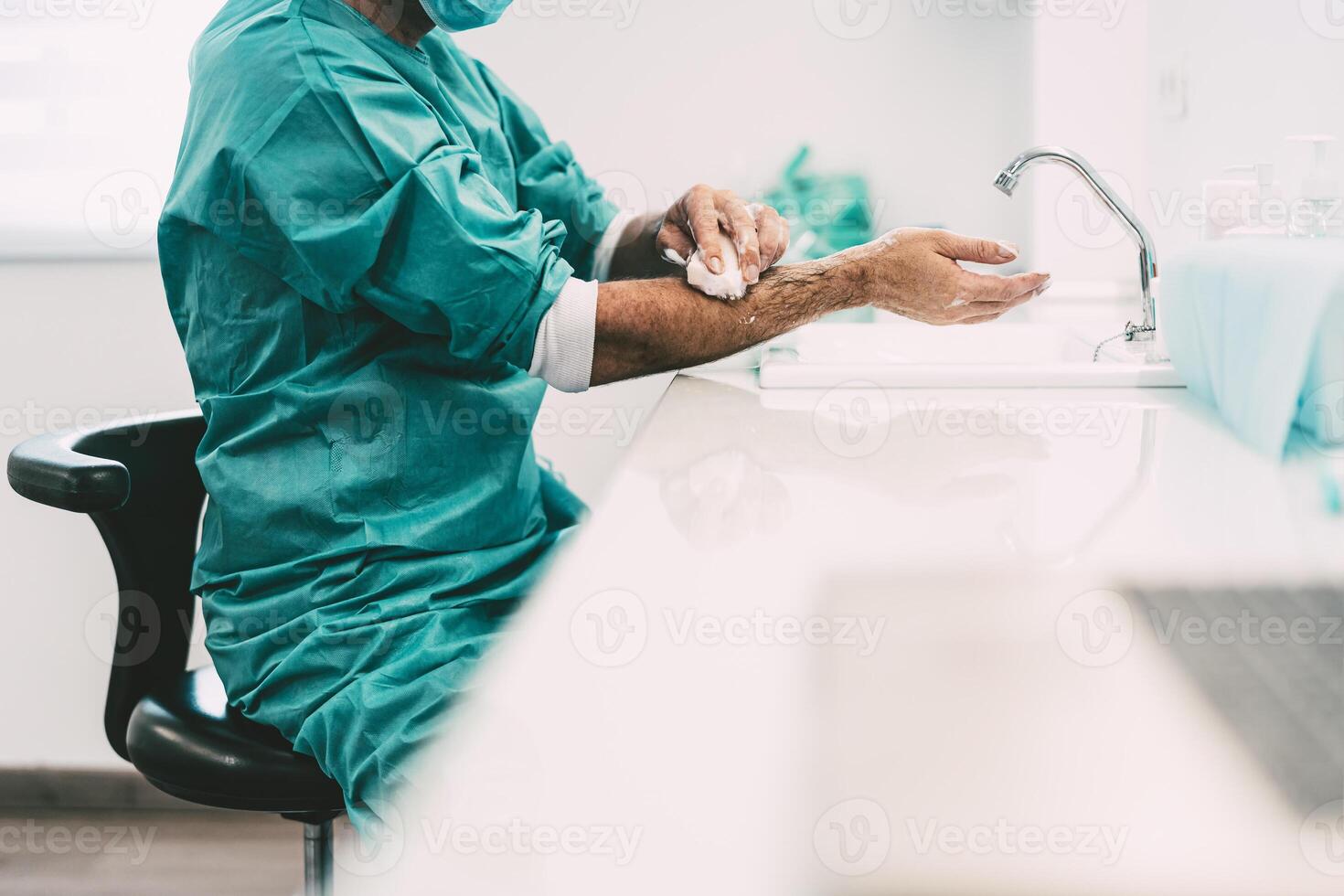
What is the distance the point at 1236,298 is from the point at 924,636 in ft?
2.10

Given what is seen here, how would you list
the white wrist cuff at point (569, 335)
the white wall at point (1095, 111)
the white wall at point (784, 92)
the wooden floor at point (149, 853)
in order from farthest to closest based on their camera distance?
the white wall at point (784, 92), the white wall at point (1095, 111), the wooden floor at point (149, 853), the white wrist cuff at point (569, 335)

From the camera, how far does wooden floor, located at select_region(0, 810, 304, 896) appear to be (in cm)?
180

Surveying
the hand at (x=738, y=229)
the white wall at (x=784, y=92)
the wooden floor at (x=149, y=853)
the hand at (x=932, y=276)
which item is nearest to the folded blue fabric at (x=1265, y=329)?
the hand at (x=932, y=276)

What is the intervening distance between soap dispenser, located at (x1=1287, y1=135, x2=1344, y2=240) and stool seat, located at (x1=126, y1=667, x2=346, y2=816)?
4.00ft

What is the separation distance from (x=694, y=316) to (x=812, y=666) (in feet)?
1.92

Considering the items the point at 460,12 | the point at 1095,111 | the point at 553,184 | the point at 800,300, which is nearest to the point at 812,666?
the point at 800,300

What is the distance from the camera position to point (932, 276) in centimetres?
108

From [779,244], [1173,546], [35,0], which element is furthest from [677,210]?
[35,0]

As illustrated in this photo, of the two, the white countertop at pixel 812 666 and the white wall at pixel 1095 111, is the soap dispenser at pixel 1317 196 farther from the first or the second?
the white wall at pixel 1095 111

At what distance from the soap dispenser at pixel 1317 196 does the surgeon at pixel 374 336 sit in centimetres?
37

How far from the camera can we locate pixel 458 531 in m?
1.00

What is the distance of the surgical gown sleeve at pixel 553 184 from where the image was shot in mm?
1317

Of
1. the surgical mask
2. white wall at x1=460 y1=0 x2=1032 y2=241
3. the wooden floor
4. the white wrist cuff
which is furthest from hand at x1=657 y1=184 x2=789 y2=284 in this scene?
the wooden floor

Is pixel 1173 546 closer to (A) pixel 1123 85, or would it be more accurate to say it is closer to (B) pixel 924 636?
(B) pixel 924 636
